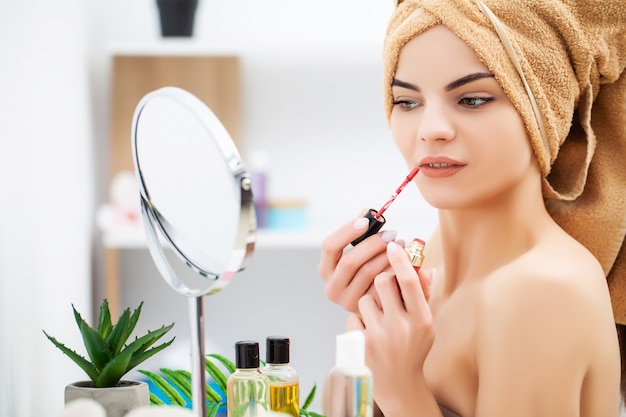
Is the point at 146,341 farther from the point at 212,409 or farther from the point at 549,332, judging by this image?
the point at 549,332

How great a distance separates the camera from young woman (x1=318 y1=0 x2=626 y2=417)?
87cm

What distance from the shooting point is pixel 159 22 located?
2492 millimetres

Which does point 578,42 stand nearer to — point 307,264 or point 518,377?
point 518,377

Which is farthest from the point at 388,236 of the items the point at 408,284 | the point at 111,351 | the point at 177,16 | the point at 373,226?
the point at 177,16

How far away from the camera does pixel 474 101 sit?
3.06 ft

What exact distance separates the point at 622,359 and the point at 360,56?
1688mm

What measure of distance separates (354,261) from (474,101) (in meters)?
0.23

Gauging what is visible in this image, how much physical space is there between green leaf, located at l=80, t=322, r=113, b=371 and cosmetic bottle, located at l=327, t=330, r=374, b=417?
235 mm

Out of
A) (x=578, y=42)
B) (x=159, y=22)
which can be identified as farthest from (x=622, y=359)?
(x=159, y=22)

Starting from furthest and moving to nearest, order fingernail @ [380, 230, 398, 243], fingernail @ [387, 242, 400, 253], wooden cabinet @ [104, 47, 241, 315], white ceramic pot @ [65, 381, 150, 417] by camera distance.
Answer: wooden cabinet @ [104, 47, 241, 315], fingernail @ [380, 230, 398, 243], fingernail @ [387, 242, 400, 253], white ceramic pot @ [65, 381, 150, 417]

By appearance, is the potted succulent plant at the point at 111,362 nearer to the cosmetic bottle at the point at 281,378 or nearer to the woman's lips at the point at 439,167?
the cosmetic bottle at the point at 281,378

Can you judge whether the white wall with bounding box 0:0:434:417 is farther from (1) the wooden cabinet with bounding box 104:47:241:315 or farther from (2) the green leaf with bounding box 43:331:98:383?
(2) the green leaf with bounding box 43:331:98:383

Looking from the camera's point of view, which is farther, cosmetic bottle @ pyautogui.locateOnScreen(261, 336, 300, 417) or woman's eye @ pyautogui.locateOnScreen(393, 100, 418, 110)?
woman's eye @ pyautogui.locateOnScreen(393, 100, 418, 110)

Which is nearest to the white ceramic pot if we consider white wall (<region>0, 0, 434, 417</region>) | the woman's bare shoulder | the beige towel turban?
the woman's bare shoulder
